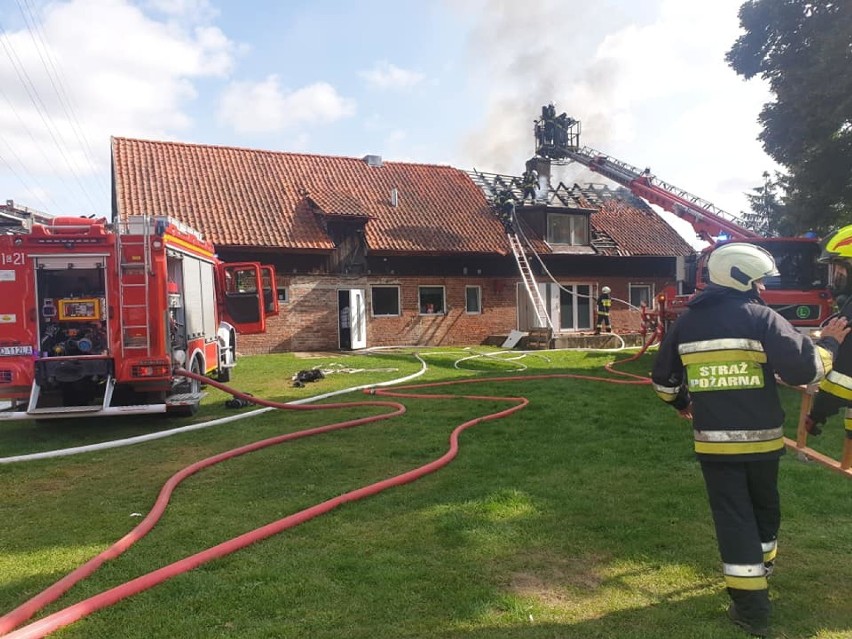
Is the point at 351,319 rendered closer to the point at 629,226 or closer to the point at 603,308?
the point at 603,308

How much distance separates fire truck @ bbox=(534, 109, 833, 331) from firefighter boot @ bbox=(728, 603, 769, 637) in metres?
3.33

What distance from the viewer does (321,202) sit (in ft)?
60.1

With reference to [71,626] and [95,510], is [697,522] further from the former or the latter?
[95,510]

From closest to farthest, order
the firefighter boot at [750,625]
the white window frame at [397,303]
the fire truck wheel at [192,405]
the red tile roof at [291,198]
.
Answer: the firefighter boot at [750,625]
the fire truck wheel at [192,405]
the red tile roof at [291,198]
the white window frame at [397,303]

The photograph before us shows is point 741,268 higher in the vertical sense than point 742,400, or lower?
higher

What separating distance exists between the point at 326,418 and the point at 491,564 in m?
4.26

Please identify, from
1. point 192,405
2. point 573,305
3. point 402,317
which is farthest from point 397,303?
point 192,405

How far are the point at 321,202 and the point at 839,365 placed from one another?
16.5m

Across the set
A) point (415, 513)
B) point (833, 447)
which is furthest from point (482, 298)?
point (415, 513)

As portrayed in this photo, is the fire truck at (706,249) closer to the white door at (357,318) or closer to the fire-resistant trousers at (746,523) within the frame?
the fire-resistant trousers at (746,523)

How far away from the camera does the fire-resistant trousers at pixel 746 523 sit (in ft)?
8.57

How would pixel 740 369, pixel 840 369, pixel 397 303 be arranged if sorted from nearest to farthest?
pixel 740 369
pixel 840 369
pixel 397 303

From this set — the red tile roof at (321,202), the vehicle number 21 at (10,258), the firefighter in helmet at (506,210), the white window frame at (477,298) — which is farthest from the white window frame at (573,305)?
the vehicle number 21 at (10,258)

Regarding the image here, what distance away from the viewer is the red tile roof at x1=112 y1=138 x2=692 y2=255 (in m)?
17.1
